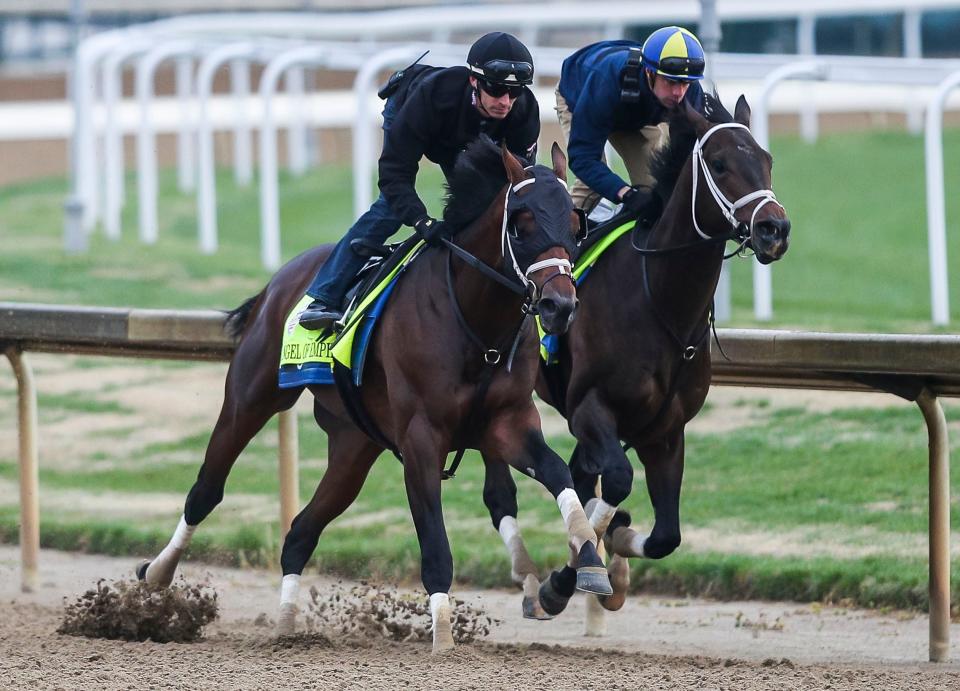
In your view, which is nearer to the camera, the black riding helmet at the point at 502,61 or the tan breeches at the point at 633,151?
the black riding helmet at the point at 502,61

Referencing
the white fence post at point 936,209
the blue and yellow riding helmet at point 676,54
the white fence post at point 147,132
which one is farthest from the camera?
the white fence post at point 147,132

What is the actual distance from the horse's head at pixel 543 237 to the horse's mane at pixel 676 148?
79 cm

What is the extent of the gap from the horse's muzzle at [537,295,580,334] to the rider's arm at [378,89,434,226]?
1015 mm

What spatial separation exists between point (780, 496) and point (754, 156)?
3.09m

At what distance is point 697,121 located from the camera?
580 cm

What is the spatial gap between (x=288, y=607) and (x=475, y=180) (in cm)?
178

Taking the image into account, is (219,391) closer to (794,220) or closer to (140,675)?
(140,675)

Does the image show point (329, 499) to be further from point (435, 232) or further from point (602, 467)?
point (435, 232)

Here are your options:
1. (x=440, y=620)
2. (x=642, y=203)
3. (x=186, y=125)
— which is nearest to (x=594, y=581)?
(x=440, y=620)

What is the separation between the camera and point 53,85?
3647cm

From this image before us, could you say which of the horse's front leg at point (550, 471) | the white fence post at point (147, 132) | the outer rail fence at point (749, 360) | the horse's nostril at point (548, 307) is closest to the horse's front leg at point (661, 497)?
the outer rail fence at point (749, 360)

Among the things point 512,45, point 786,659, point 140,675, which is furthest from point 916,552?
point 140,675

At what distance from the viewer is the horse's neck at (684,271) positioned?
5801 mm

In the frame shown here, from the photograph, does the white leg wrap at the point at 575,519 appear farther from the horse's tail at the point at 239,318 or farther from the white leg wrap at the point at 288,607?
the horse's tail at the point at 239,318
